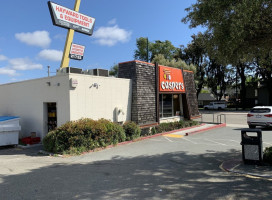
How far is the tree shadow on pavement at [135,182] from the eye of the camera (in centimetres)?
491

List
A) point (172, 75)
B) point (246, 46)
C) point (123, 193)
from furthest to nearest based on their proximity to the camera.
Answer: point (172, 75) < point (246, 46) < point (123, 193)

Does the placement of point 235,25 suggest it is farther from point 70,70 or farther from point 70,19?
point 70,19

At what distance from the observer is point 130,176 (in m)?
6.24

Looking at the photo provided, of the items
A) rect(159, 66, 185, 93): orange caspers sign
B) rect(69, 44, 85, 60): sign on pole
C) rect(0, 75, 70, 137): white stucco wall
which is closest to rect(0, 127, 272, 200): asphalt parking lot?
rect(0, 75, 70, 137): white stucco wall

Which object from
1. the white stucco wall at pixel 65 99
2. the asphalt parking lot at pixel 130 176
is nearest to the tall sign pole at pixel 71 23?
the white stucco wall at pixel 65 99

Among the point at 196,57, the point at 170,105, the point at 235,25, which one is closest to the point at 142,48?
the point at 196,57

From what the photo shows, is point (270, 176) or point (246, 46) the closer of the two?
point (270, 176)

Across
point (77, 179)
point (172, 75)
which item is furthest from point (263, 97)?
point (77, 179)

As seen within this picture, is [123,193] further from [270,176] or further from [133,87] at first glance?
[133,87]

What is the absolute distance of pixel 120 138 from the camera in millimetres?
11383

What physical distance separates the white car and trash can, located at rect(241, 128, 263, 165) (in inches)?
368

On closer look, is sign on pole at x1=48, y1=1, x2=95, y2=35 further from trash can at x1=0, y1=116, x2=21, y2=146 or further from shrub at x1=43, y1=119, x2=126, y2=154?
shrub at x1=43, y1=119, x2=126, y2=154

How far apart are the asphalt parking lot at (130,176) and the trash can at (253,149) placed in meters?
0.98

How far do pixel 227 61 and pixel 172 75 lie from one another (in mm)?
8267
